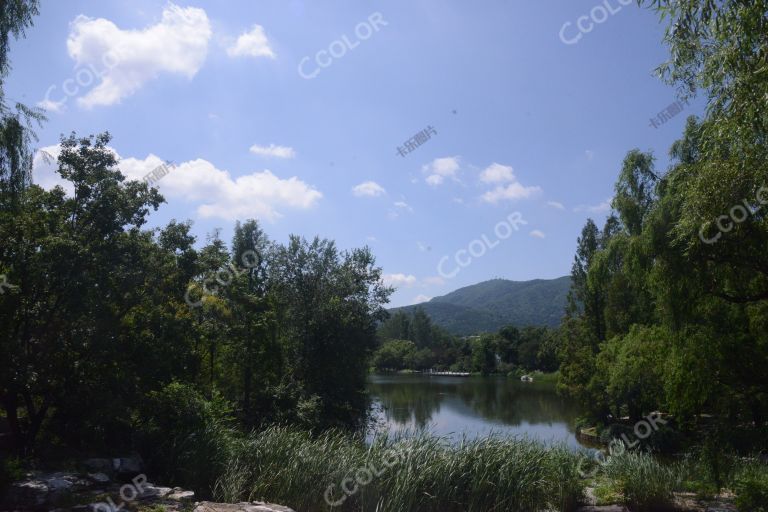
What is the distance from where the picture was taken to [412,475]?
851cm

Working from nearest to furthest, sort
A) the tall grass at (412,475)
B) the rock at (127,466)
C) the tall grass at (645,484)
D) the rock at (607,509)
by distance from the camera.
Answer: the tall grass at (412,475), the rock at (607,509), the rock at (127,466), the tall grass at (645,484)

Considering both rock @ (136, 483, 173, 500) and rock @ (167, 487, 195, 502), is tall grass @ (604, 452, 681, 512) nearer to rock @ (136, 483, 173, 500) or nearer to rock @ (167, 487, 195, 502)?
rock @ (167, 487, 195, 502)

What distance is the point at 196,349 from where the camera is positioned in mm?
13562

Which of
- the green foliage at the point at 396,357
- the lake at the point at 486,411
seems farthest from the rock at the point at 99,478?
the green foliage at the point at 396,357

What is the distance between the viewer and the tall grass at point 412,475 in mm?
8469

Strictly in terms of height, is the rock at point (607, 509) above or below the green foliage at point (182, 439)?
below

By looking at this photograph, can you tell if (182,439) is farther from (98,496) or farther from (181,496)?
(98,496)

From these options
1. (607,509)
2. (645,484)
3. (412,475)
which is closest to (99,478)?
(412,475)

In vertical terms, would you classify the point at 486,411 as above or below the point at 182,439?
below

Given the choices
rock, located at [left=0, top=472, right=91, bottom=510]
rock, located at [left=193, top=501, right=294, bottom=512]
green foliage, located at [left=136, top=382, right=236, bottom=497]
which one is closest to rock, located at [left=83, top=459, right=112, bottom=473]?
rock, located at [left=0, top=472, right=91, bottom=510]

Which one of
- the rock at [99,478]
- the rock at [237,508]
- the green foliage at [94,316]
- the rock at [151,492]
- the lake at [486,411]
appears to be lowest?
the lake at [486,411]

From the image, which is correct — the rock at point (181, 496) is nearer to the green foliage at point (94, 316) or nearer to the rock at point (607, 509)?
the green foliage at point (94, 316)

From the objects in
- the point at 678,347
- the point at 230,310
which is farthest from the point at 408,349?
the point at 678,347

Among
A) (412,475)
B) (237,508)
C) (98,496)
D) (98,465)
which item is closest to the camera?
(237,508)
